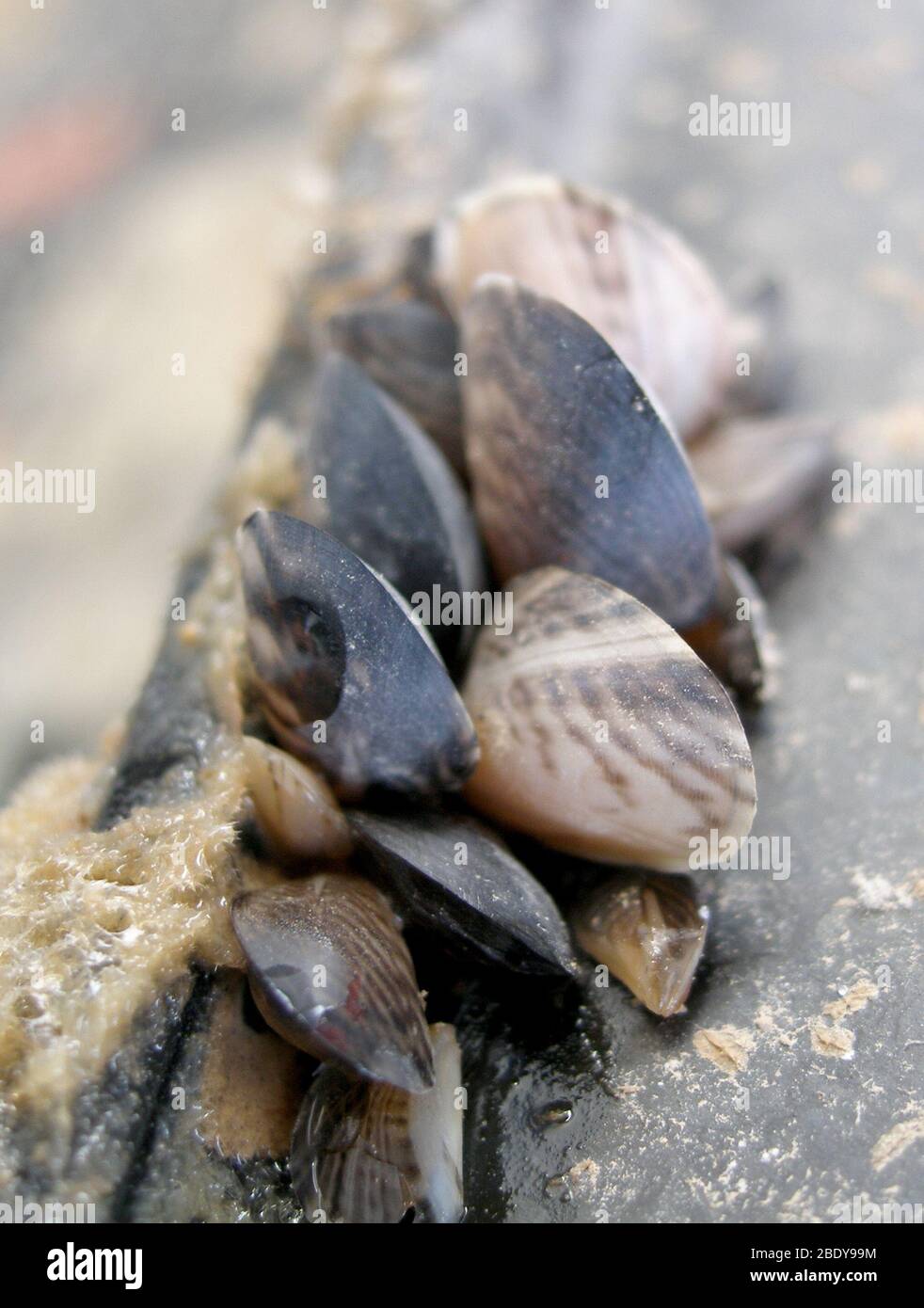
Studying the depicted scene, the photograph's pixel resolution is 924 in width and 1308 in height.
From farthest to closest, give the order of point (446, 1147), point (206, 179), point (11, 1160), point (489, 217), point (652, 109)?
point (206, 179), point (652, 109), point (489, 217), point (446, 1147), point (11, 1160)

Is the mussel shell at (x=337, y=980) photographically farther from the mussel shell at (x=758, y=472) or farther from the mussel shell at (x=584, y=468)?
the mussel shell at (x=758, y=472)

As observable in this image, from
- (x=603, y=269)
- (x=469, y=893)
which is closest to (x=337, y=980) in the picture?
(x=469, y=893)

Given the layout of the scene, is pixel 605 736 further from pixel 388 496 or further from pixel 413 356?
pixel 413 356

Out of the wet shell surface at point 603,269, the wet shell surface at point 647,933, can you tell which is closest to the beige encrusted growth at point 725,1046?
the wet shell surface at point 647,933

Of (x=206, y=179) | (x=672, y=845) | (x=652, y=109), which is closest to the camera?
(x=672, y=845)

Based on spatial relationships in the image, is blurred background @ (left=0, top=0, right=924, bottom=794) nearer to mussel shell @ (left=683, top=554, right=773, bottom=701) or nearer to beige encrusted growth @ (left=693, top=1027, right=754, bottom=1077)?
mussel shell @ (left=683, top=554, right=773, bottom=701)

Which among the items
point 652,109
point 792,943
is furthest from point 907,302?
point 792,943
